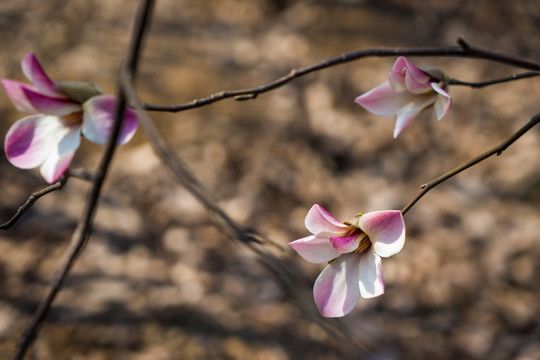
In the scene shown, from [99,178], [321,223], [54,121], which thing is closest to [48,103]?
[54,121]

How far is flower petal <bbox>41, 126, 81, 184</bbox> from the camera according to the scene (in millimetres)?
487

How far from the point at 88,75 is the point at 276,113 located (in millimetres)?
992

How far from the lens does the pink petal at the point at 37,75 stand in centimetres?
49

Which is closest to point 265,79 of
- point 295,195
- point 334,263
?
point 295,195

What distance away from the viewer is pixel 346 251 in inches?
19.7

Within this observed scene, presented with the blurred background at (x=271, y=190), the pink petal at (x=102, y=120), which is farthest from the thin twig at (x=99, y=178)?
the blurred background at (x=271, y=190)

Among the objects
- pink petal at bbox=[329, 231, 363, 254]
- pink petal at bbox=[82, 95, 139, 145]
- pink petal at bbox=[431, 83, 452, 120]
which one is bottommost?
pink petal at bbox=[329, 231, 363, 254]

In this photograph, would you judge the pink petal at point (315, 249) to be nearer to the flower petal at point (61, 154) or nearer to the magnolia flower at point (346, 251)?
the magnolia flower at point (346, 251)

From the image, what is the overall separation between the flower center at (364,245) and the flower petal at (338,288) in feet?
0.04

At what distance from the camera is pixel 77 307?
69.9 inches

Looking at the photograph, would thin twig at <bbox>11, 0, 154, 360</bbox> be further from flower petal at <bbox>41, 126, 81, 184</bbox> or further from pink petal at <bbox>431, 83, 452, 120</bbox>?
pink petal at <bbox>431, 83, 452, 120</bbox>

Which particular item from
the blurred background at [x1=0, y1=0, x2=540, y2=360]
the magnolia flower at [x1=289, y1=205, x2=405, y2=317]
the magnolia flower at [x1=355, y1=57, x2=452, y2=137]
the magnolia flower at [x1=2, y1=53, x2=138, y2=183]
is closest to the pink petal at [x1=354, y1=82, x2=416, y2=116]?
the magnolia flower at [x1=355, y1=57, x2=452, y2=137]

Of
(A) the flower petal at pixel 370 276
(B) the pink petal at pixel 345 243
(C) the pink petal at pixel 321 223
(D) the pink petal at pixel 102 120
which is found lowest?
(A) the flower petal at pixel 370 276

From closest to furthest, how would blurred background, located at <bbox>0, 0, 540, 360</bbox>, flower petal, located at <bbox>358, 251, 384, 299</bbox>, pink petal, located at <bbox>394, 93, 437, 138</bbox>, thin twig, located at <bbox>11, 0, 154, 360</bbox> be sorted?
thin twig, located at <bbox>11, 0, 154, 360</bbox> → flower petal, located at <bbox>358, 251, 384, 299</bbox> → pink petal, located at <bbox>394, 93, 437, 138</bbox> → blurred background, located at <bbox>0, 0, 540, 360</bbox>
